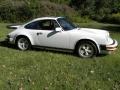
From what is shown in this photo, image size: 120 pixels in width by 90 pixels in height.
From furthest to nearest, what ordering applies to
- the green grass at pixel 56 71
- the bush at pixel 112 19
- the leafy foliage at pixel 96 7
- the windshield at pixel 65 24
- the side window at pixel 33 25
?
the leafy foliage at pixel 96 7, the bush at pixel 112 19, the side window at pixel 33 25, the windshield at pixel 65 24, the green grass at pixel 56 71

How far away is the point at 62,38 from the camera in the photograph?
37.0ft

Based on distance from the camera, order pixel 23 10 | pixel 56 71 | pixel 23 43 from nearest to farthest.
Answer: pixel 56 71, pixel 23 43, pixel 23 10

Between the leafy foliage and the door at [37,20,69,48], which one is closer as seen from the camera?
the door at [37,20,69,48]

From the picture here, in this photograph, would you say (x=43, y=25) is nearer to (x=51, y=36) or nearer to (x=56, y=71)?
(x=51, y=36)

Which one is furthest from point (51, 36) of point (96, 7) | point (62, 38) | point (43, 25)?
point (96, 7)

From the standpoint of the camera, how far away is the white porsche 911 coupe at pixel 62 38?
10820mm

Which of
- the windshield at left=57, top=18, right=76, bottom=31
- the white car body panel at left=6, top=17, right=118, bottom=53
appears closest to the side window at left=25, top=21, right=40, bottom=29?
the white car body panel at left=6, top=17, right=118, bottom=53

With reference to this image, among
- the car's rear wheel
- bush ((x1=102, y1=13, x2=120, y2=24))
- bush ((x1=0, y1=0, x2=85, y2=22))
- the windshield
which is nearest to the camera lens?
the windshield

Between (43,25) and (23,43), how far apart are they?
1.08 meters

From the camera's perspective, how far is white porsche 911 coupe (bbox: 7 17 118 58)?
1082 centimetres

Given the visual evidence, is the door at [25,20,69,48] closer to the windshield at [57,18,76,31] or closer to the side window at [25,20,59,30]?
the side window at [25,20,59,30]

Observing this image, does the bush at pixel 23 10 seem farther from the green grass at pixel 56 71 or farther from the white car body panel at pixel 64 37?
the green grass at pixel 56 71

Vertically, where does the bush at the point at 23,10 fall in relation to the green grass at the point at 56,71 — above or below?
above

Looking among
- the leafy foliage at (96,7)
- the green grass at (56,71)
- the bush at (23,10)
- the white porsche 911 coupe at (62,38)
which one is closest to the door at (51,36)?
the white porsche 911 coupe at (62,38)
